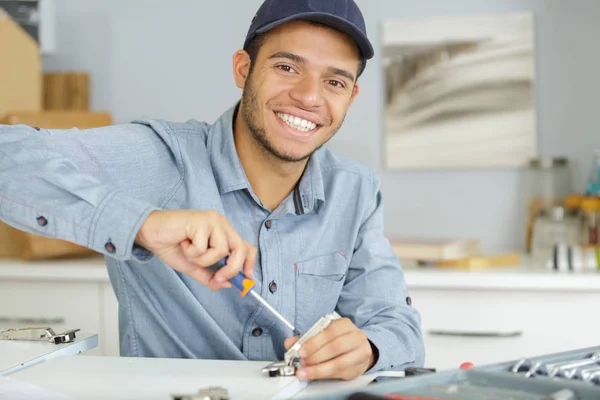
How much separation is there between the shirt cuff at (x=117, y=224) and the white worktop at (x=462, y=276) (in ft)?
3.71

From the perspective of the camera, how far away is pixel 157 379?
3.16 feet

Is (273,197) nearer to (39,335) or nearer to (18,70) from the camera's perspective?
(39,335)

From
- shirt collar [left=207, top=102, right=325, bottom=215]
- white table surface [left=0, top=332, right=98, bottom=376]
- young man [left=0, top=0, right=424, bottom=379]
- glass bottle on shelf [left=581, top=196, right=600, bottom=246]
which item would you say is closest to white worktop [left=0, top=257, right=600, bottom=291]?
glass bottle on shelf [left=581, top=196, right=600, bottom=246]

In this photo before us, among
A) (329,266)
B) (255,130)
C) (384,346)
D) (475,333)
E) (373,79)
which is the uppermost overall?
(373,79)

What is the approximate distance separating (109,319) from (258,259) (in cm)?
93

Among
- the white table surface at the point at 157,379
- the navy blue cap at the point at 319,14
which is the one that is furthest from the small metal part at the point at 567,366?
the navy blue cap at the point at 319,14

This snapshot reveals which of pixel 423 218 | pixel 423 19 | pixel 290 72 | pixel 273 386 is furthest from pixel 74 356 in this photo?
pixel 423 19

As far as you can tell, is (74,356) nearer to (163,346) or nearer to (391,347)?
(163,346)

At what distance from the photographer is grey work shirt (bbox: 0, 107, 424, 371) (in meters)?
1.35

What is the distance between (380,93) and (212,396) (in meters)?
1.79

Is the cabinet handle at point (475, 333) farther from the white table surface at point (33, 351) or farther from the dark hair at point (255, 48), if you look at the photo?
the white table surface at point (33, 351)

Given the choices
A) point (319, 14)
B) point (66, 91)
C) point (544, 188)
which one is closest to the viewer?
A: point (319, 14)

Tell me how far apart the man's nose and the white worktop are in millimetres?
756

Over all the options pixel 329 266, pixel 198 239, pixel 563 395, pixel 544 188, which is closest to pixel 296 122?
pixel 329 266
